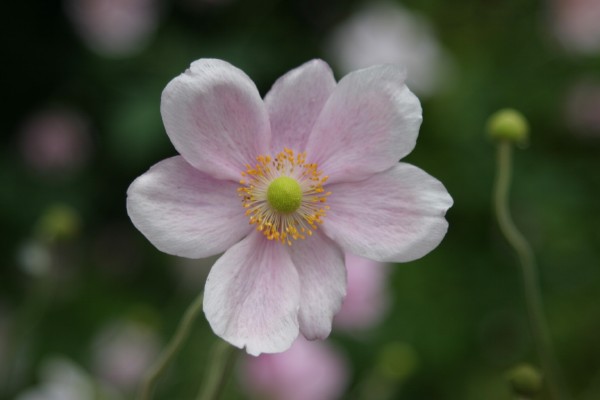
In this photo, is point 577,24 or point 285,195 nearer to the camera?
point 285,195

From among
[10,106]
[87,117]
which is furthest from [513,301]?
[10,106]

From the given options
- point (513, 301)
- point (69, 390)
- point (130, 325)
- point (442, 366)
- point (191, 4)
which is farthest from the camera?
point (191, 4)

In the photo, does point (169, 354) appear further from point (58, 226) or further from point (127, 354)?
point (127, 354)

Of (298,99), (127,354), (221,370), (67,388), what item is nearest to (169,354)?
(221,370)

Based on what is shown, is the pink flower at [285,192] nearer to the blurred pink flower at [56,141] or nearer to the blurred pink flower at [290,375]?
the blurred pink flower at [290,375]

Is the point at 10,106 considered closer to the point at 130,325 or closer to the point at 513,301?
the point at 130,325

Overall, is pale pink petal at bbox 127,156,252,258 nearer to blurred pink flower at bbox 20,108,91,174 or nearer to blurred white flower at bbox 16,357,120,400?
blurred white flower at bbox 16,357,120,400
